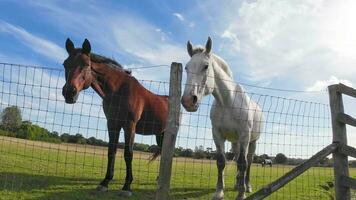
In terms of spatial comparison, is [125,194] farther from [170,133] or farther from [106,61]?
[170,133]

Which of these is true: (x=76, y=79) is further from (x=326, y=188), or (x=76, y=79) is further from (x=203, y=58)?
(x=326, y=188)

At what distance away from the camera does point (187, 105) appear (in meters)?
6.12

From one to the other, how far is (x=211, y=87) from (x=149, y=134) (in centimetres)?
345

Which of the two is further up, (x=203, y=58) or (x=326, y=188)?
(x=203, y=58)

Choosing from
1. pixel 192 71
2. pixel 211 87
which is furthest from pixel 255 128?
pixel 192 71

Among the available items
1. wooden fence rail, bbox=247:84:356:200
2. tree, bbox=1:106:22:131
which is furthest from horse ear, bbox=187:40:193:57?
tree, bbox=1:106:22:131

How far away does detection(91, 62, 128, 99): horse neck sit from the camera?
8.02 meters

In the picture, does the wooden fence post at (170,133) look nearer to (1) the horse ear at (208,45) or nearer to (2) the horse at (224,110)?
(2) the horse at (224,110)

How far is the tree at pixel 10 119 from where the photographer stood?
661 centimetres

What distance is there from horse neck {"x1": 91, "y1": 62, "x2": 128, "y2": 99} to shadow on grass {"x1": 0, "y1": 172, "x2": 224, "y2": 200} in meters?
1.83

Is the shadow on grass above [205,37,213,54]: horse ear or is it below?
below

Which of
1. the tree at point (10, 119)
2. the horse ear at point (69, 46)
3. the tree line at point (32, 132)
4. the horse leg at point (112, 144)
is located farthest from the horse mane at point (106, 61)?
the tree at point (10, 119)

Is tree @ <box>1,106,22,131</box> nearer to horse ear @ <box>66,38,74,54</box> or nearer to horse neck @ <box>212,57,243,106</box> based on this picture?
horse ear @ <box>66,38,74,54</box>

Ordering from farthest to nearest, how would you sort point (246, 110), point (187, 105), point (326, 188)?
point (326, 188) → point (246, 110) → point (187, 105)
